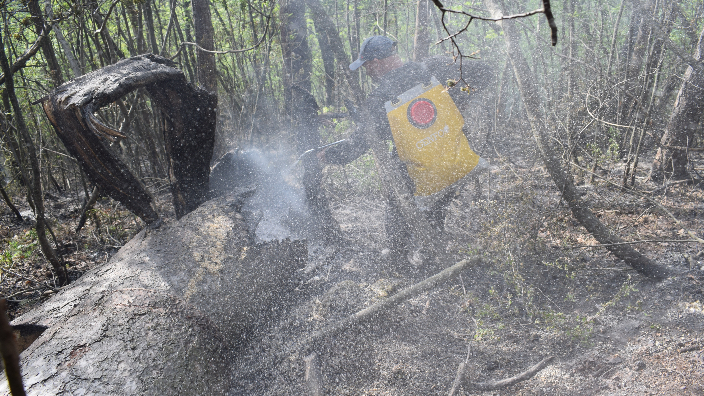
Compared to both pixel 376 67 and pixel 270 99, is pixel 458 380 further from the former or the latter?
pixel 270 99

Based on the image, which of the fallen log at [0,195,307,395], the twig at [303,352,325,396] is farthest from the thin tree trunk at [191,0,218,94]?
the twig at [303,352,325,396]

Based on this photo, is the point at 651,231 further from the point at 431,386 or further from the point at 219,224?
the point at 219,224

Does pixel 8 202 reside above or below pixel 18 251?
above

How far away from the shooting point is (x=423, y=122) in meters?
3.29

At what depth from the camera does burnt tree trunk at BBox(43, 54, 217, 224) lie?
7.59ft

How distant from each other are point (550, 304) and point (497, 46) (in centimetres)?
749

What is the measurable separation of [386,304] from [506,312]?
0.88 metres

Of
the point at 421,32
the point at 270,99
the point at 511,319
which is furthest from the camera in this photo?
the point at 270,99

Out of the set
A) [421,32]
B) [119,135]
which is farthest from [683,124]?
[119,135]

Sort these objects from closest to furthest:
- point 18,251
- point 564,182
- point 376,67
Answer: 1. point 564,182
2. point 18,251
3. point 376,67

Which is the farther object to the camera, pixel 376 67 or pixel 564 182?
pixel 376 67

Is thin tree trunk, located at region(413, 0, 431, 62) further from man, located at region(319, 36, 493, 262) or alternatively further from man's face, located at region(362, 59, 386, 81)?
man, located at region(319, 36, 493, 262)

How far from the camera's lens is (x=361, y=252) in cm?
384

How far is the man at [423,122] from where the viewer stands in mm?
3285
